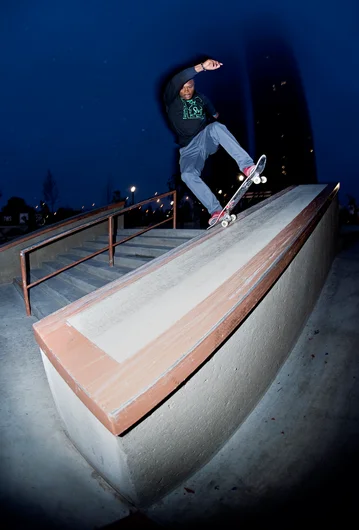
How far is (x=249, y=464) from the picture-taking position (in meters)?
1.85

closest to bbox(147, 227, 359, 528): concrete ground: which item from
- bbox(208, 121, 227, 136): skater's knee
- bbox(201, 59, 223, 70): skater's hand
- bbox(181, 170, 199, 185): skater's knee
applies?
bbox(181, 170, 199, 185): skater's knee

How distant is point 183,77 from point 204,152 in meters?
1.08

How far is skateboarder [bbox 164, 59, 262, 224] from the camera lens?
12.9 ft

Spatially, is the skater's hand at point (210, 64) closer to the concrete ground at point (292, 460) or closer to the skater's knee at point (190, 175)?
the skater's knee at point (190, 175)

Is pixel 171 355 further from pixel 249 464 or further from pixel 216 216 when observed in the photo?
pixel 216 216

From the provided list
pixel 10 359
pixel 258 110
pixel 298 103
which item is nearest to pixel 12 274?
pixel 10 359

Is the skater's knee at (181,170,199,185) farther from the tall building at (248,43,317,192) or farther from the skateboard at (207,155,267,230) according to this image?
the tall building at (248,43,317,192)

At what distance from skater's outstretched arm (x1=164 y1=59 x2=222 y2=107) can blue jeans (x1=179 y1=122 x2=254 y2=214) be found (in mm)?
657

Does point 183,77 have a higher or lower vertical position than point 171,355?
higher

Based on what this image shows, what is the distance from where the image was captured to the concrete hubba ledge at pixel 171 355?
4.87 ft

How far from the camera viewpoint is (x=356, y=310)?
3.03 metres

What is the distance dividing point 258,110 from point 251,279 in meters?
65.1

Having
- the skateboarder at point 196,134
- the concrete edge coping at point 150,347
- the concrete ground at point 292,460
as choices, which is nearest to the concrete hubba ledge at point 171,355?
the concrete edge coping at point 150,347

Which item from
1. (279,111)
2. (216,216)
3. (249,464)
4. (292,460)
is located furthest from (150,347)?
(279,111)
